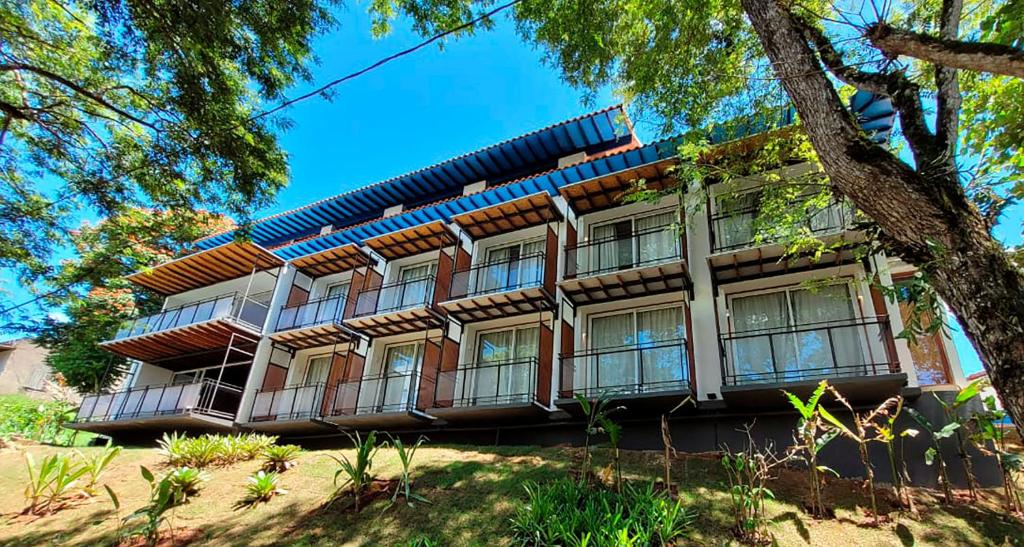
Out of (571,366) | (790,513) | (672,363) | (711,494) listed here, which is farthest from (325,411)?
(790,513)

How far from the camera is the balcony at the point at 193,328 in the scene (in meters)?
17.0

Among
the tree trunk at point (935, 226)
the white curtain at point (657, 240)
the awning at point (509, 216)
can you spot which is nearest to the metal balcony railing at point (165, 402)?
the awning at point (509, 216)

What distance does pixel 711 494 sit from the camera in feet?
A: 22.8

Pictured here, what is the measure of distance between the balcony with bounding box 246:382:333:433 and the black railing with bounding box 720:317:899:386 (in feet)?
36.5

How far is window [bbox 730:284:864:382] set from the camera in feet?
31.9

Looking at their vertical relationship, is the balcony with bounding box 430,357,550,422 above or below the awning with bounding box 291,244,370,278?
below

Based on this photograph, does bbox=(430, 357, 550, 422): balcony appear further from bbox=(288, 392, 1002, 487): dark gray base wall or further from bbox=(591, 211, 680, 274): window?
bbox=(591, 211, 680, 274): window

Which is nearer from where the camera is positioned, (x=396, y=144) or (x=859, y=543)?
(x=859, y=543)

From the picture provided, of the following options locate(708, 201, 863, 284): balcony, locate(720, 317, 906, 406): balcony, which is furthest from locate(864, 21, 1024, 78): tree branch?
locate(720, 317, 906, 406): balcony

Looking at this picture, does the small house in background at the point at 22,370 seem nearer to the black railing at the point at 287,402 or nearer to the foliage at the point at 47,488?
the black railing at the point at 287,402

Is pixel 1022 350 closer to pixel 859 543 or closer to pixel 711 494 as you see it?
pixel 859 543

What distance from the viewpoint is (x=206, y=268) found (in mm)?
19250

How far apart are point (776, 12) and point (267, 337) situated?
17.3 meters

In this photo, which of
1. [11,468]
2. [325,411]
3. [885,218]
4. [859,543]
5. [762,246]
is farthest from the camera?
[325,411]
